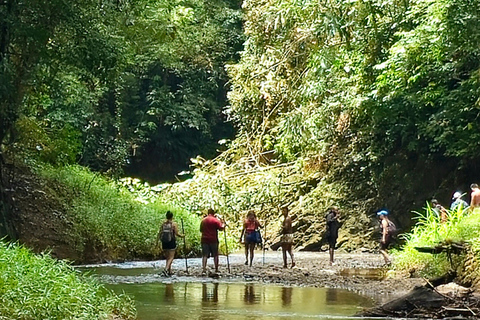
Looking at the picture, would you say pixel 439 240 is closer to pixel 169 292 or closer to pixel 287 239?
pixel 287 239

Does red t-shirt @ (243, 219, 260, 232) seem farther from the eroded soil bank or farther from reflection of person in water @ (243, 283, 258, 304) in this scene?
reflection of person in water @ (243, 283, 258, 304)

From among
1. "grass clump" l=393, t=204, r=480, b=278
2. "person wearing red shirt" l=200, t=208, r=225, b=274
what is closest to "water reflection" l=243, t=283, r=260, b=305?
"person wearing red shirt" l=200, t=208, r=225, b=274

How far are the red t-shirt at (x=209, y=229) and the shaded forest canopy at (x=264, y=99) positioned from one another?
4162 millimetres

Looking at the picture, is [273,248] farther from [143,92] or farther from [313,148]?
[143,92]

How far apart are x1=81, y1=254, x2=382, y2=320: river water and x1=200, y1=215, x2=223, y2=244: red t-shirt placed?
104cm

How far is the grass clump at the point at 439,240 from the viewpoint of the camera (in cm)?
1523

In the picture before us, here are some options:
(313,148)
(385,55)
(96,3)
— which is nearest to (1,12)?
(96,3)

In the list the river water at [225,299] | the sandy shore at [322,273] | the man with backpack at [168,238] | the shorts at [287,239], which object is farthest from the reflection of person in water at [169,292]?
the shorts at [287,239]

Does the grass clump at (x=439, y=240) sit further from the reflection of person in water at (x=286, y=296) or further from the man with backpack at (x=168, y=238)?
the man with backpack at (x=168, y=238)

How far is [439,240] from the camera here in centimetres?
1617

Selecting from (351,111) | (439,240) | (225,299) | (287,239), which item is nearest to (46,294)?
(225,299)

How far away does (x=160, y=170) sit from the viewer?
42219 millimetres

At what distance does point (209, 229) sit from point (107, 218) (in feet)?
19.8

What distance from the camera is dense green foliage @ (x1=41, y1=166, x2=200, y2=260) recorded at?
2216 cm
